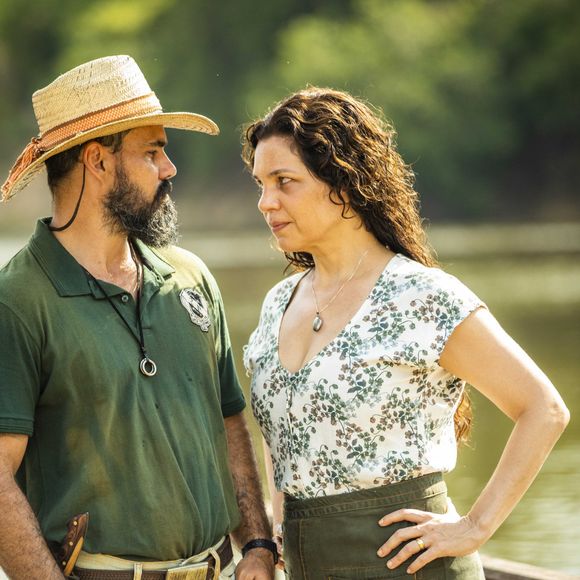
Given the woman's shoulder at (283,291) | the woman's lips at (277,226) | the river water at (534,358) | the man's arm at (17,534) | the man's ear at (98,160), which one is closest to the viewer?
the man's arm at (17,534)

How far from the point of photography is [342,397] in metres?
3.17

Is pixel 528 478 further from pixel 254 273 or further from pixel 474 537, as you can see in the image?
pixel 254 273

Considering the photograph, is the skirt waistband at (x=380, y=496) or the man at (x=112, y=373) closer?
the man at (x=112, y=373)

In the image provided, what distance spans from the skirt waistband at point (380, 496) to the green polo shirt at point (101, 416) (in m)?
0.26

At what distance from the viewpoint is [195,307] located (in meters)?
3.38

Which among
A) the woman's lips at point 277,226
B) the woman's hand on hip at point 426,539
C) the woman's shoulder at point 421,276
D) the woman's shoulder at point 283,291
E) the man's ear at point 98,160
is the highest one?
the man's ear at point 98,160

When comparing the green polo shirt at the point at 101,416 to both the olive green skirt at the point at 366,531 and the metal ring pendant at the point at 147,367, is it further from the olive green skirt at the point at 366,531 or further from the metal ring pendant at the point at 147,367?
the olive green skirt at the point at 366,531

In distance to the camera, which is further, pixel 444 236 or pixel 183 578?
pixel 444 236

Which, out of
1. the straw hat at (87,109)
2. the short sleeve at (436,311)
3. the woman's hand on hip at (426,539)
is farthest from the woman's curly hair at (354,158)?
the woman's hand on hip at (426,539)

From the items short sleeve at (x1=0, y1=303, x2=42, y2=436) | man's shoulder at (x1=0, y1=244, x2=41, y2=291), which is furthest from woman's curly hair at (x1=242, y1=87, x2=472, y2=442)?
short sleeve at (x1=0, y1=303, x2=42, y2=436)

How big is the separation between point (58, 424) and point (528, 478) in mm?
1145

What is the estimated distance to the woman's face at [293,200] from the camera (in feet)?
11.0

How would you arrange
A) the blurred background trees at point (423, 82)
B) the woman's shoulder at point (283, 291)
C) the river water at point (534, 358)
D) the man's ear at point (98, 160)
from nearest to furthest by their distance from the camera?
the man's ear at point (98, 160)
the woman's shoulder at point (283, 291)
the river water at point (534, 358)
the blurred background trees at point (423, 82)

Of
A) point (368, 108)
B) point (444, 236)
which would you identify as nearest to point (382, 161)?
point (368, 108)
